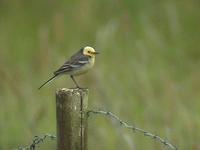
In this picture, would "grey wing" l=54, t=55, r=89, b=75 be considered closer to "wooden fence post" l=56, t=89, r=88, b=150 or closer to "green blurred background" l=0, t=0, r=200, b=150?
"green blurred background" l=0, t=0, r=200, b=150

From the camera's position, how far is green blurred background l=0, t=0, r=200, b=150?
32.3 feet

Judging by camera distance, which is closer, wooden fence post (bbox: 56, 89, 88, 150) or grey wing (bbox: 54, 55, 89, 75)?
wooden fence post (bbox: 56, 89, 88, 150)

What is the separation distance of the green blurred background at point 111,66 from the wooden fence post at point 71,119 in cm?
201

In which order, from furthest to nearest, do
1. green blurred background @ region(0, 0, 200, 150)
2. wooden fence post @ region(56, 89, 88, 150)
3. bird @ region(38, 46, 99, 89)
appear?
1. green blurred background @ region(0, 0, 200, 150)
2. bird @ region(38, 46, 99, 89)
3. wooden fence post @ region(56, 89, 88, 150)

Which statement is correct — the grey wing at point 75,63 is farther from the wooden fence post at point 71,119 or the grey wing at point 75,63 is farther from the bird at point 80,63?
the wooden fence post at point 71,119

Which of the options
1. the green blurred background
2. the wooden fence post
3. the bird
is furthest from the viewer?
the green blurred background

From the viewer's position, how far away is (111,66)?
1203 centimetres

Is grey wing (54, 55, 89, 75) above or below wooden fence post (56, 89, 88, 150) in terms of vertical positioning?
above

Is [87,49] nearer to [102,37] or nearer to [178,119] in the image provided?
[178,119]

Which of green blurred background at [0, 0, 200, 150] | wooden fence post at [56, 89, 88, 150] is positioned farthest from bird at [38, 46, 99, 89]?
wooden fence post at [56, 89, 88, 150]

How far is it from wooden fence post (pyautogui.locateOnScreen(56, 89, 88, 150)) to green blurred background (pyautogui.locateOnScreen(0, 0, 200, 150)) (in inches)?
79.2

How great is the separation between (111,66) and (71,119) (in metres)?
6.00

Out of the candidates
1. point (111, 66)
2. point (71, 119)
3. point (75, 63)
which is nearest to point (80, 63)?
point (75, 63)

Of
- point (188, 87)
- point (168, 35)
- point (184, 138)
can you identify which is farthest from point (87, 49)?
point (168, 35)
